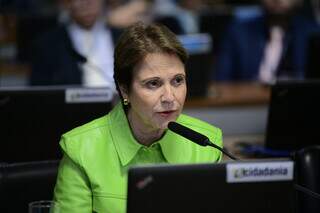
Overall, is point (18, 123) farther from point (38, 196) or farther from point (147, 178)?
point (147, 178)

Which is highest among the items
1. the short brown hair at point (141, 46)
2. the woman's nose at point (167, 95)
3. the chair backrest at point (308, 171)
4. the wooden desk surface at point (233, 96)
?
the wooden desk surface at point (233, 96)

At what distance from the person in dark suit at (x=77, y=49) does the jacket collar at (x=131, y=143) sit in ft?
6.07

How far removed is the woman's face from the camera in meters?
1.95

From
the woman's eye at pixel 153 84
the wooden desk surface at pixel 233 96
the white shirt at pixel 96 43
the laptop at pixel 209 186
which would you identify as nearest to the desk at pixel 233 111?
the wooden desk surface at pixel 233 96

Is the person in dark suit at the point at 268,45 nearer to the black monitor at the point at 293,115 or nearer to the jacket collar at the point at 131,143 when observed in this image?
the black monitor at the point at 293,115

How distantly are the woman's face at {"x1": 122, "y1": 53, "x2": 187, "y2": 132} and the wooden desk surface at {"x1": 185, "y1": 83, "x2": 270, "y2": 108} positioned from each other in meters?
2.11

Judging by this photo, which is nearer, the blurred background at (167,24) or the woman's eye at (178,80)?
the woman's eye at (178,80)

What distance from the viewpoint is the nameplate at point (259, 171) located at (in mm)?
1450

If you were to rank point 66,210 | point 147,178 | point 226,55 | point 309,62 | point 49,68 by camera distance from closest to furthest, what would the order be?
1. point 147,178
2. point 66,210
3. point 309,62
4. point 49,68
5. point 226,55

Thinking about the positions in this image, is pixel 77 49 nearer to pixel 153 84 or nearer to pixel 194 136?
pixel 153 84

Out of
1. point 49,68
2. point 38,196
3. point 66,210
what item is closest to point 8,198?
point 38,196

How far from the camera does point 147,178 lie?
1441 mm

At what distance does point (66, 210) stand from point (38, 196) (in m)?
0.27

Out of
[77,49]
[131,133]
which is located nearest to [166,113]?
[131,133]
